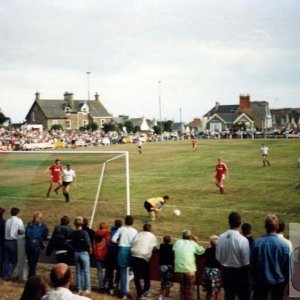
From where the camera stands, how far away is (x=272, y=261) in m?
7.54

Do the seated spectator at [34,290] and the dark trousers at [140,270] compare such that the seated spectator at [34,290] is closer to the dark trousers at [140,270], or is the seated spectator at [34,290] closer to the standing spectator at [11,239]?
the dark trousers at [140,270]

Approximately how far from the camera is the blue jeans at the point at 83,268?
9.72 m

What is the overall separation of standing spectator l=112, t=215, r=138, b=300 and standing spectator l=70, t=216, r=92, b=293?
0.57 metres

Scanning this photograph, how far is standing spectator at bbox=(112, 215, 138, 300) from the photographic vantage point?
9.55 metres

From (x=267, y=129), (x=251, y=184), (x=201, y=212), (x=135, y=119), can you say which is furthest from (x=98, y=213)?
(x=135, y=119)

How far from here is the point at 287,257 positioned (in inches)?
295

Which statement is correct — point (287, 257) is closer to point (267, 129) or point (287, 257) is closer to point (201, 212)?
point (201, 212)

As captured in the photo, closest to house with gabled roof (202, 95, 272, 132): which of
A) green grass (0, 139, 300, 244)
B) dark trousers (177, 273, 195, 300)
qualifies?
green grass (0, 139, 300, 244)

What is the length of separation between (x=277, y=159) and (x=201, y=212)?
62.4ft

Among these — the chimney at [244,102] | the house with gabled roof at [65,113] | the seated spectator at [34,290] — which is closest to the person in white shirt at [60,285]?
the seated spectator at [34,290]

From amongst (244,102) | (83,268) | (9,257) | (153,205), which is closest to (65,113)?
(244,102)

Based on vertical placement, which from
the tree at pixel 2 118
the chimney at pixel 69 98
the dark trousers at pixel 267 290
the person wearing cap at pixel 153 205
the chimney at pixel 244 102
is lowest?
the dark trousers at pixel 267 290

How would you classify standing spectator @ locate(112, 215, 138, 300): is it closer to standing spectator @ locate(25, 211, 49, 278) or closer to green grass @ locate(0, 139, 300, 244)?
standing spectator @ locate(25, 211, 49, 278)

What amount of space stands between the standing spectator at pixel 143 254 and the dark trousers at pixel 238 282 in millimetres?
1693
